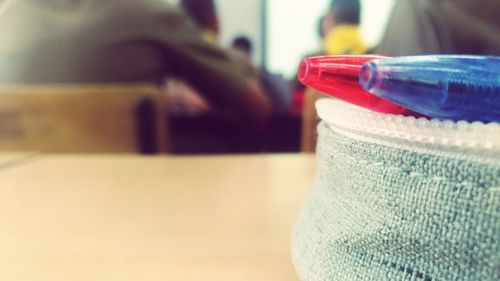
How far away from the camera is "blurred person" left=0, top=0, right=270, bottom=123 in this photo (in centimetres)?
87

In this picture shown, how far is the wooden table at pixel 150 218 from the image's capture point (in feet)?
0.81

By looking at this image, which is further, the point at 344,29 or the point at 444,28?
the point at 344,29

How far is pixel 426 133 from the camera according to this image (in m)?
0.16

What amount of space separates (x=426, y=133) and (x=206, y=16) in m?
1.43

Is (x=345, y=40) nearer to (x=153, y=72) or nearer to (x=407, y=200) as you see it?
(x=153, y=72)

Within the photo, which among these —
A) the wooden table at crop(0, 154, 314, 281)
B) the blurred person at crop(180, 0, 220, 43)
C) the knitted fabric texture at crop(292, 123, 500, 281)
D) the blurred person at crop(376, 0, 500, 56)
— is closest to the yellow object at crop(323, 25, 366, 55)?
the blurred person at crop(180, 0, 220, 43)

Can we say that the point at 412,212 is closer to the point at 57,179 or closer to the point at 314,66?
the point at 314,66

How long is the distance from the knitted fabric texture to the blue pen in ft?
0.05

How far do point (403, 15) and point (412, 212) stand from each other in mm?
514

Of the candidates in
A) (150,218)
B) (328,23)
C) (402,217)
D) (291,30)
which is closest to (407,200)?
(402,217)

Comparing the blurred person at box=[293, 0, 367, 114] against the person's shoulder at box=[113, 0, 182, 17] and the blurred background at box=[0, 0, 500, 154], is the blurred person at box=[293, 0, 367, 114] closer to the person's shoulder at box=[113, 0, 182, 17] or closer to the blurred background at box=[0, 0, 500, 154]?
the blurred background at box=[0, 0, 500, 154]

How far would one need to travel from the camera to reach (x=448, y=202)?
153 mm

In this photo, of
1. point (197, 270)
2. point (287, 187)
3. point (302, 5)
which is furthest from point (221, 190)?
point (302, 5)

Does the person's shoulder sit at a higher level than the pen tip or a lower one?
higher
